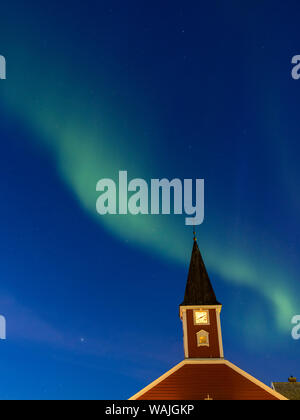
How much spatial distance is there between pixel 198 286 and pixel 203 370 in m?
6.78

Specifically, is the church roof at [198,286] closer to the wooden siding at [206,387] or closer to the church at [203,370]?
the church at [203,370]

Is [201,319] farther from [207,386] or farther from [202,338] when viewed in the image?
[207,386]

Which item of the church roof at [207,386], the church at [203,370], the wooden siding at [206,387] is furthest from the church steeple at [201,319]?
the wooden siding at [206,387]

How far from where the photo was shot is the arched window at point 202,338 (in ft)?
87.6

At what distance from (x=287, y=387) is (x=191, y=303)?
1142 centimetres

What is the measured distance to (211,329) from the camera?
27469 mm

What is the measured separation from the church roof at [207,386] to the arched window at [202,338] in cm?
192

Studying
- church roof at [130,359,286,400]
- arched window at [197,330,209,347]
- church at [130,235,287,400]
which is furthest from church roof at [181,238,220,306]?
church roof at [130,359,286,400]

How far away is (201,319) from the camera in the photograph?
27953 mm

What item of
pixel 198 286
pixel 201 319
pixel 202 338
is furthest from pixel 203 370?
pixel 198 286

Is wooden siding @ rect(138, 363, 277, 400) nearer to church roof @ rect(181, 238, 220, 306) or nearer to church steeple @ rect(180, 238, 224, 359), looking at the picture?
church steeple @ rect(180, 238, 224, 359)
